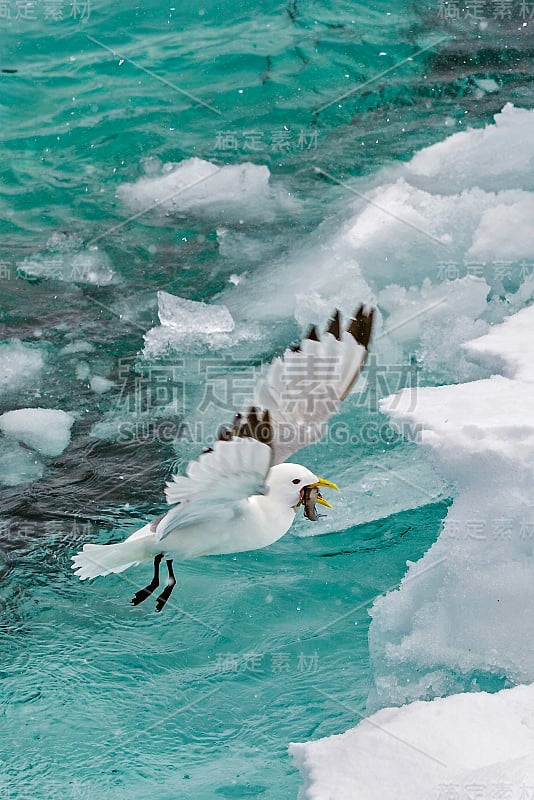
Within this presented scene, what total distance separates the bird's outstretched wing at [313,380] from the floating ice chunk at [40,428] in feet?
7.20

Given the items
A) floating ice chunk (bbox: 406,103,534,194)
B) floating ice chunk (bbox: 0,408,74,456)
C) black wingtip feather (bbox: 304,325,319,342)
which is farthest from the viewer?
floating ice chunk (bbox: 406,103,534,194)

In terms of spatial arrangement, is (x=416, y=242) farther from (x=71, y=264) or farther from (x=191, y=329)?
(x=71, y=264)

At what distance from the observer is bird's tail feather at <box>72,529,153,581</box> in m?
3.87

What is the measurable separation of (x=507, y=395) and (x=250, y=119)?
5460mm

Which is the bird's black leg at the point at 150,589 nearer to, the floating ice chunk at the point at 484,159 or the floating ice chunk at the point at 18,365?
the floating ice chunk at the point at 18,365

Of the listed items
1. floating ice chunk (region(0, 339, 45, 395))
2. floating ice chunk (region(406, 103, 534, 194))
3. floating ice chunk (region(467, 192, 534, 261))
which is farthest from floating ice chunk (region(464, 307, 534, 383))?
floating ice chunk (region(0, 339, 45, 395))

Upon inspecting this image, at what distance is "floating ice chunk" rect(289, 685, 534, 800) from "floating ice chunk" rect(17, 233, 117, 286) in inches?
183

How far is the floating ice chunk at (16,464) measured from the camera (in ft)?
17.8

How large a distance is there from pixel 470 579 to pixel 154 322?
342 cm

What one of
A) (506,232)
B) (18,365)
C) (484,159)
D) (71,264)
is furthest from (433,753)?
(484,159)

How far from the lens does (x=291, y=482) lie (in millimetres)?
3689

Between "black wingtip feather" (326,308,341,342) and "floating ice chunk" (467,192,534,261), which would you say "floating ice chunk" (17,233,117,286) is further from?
"black wingtip feather" (326,308,341,342)

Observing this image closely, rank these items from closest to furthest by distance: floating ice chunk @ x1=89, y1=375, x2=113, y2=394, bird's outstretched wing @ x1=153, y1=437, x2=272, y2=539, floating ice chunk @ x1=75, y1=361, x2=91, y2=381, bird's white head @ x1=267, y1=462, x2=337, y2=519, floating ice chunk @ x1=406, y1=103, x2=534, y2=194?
bird's outstretched wing @ x1=153, y1=437, x2=272, y2=539 → bird's white head @ x1=267, y1=462, x2=337, y2=519 → floating ice chunk @ x1=89, y1=375, x2=113, y2=394 → floating ice chunk @ x1=75, y1=361, x2=91, y2=381 → floating ice chunk @ x1=406, y1=103, x2=534, y2=194

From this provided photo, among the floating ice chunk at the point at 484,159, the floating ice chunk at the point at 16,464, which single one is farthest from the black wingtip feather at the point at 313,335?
the floating ice chunk at the point at 484,159
